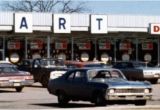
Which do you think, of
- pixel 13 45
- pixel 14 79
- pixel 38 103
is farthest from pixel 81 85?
pixel 13 45

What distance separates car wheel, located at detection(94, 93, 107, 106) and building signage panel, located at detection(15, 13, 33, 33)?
84.2 feet

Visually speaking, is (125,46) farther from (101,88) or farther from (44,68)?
(101,88)

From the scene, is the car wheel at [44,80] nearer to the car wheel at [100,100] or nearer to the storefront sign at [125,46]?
the car wheel at [100,100]

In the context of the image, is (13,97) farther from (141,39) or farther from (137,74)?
(141,39)

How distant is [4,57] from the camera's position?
50.1m

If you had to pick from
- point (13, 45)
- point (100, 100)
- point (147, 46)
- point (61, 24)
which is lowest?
point (100, 100)

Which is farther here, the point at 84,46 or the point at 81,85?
the point at 84,46

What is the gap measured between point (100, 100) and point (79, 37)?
30.8 meters

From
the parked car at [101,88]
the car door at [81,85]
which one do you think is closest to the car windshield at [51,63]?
the parked car at [101,88]

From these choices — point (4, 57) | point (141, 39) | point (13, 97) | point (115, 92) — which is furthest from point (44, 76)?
point (141, 39)

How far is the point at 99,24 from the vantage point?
48.9 m

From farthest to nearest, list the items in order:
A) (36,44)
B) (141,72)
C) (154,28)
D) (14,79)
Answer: (36,44) < (154,28) < (141,72) < (14,79)

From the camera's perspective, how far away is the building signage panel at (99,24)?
48.7 metres

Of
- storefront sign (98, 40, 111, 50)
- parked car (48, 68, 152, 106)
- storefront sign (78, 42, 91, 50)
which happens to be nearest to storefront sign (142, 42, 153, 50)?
storefront sign (98, 40, 111, 50)
